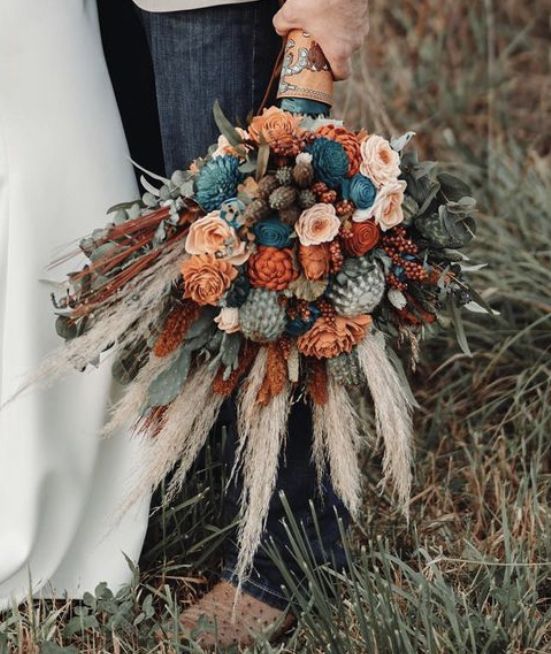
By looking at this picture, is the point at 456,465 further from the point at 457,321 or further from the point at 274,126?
the point at 274,126

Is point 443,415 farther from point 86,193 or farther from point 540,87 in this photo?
point 540,87

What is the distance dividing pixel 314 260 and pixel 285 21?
0.39 metres

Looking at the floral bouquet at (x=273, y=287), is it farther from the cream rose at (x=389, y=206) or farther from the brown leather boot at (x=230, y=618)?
the brown leather boot at (x=230, y=618)

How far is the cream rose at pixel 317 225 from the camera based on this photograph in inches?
59.0

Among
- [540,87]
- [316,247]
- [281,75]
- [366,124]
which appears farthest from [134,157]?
[540,87]

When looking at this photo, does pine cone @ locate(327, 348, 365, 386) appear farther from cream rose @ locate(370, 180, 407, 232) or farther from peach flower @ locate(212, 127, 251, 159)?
peach flower @ locate(212, 127, 251, 159)

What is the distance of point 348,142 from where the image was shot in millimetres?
1563

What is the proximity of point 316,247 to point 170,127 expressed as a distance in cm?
41

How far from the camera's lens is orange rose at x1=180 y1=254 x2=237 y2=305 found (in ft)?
4.88

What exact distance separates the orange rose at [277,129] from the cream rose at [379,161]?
0.33ft

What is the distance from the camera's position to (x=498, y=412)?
2695 millimetres

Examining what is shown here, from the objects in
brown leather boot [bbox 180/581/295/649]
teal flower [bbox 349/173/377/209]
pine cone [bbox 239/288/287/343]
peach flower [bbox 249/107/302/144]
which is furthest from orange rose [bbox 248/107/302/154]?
brown leather boot [bbox 180/581/295/649]

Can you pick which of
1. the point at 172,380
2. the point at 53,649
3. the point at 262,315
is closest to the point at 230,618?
the point at 53,649

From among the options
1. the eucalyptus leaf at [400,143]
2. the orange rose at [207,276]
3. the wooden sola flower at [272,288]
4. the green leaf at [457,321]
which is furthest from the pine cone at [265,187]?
the green leaf at [457,321]
